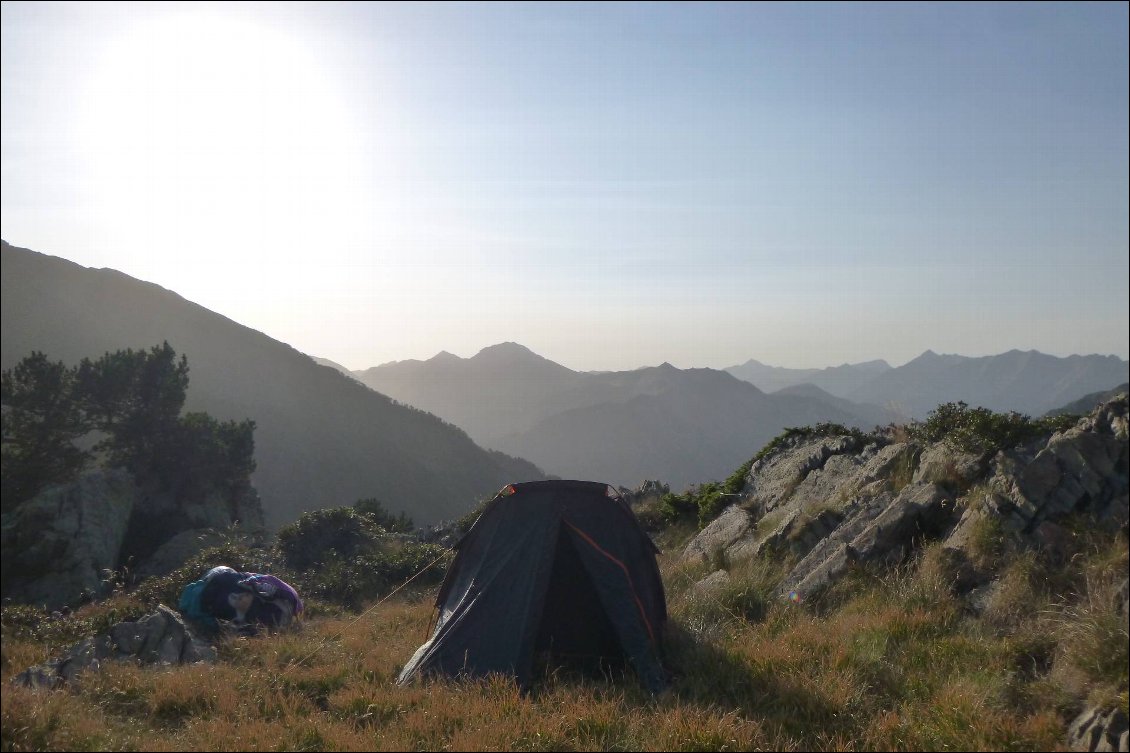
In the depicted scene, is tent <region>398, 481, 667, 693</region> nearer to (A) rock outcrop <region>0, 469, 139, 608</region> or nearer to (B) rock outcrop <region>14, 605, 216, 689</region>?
(B) rock outcrop <region>14, 605, 216, 689</region>

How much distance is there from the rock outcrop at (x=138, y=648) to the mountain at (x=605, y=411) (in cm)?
9350

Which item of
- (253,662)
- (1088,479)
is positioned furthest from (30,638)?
(1088,479)

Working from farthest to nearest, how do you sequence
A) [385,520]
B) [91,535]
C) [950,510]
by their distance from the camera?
[385,520] < [91,535] < [950,510]

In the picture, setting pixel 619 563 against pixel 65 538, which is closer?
pixel 619 563

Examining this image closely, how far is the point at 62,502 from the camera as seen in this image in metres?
20.8

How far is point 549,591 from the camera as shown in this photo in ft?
25.6

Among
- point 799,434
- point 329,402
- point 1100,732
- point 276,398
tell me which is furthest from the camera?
point 329,402

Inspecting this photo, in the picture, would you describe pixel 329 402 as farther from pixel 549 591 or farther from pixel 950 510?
pixel 950 510

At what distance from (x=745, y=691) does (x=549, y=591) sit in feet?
8.79

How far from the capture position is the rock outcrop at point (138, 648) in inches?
254

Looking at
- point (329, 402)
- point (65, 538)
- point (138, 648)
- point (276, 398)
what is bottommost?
point (65, 538)

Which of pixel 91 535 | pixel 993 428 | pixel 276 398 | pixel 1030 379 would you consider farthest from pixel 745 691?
pixel 276 398

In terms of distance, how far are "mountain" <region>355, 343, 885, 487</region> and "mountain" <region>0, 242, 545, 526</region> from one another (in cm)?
3158

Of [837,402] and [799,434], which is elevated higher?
[799,434]
